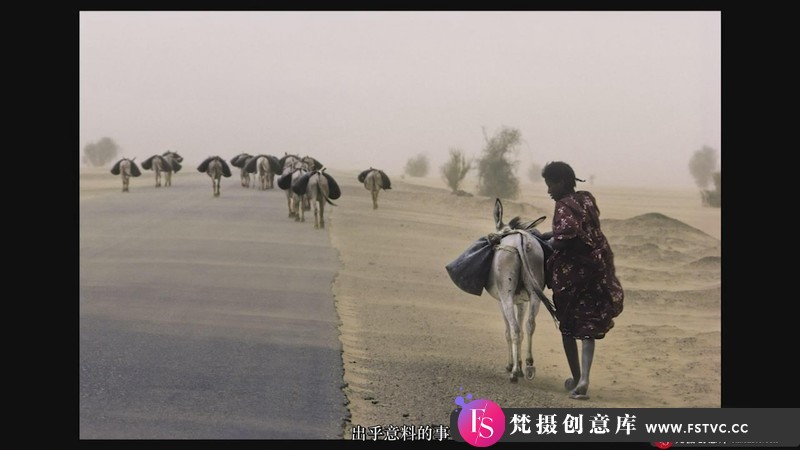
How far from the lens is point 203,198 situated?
106 feet

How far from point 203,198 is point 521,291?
24.9 m

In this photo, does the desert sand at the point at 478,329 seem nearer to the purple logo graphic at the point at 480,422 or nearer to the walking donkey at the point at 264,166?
the purple logo graphic at the point at 480,422

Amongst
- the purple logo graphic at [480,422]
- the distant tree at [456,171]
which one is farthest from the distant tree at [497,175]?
the purple logo graphic at [480,422]

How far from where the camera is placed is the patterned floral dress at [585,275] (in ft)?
26.3

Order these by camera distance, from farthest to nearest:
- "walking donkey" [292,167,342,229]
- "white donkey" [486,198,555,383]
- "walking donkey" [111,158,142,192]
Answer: "walking donkey" [111,158,142,192], "walking donkey" [292,167,342,229], "white donkey" [486,198,555,383]

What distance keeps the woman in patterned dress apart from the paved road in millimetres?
2340

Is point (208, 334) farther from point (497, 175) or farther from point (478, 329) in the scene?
point (497, 175)

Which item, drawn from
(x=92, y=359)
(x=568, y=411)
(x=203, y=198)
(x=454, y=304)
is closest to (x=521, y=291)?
(x=568, y=411)

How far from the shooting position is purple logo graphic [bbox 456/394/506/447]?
6453mm

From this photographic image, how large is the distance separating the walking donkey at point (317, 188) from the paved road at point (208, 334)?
1.32 m

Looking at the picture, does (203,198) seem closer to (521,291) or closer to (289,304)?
(289,304)

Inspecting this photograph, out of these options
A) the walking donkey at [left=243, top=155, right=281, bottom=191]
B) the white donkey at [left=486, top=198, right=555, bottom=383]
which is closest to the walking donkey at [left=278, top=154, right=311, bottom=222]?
the walking donkey at [left=243, top=155, right=281, bottom=191]

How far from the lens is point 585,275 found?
26.4 ft

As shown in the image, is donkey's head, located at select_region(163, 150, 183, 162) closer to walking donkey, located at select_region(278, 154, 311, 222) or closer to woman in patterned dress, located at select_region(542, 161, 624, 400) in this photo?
walking donkey, located at select_region(278, 154, 311, 222)
